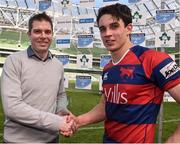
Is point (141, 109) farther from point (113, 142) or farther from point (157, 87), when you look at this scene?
point (113, 142)

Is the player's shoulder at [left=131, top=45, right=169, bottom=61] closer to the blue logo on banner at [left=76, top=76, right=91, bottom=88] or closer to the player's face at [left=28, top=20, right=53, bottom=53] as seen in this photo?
the player's face at [left=28, top=20, right=53, bottom=53]

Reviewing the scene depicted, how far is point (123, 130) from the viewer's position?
6.49ft

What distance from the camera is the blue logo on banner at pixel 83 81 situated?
7891mm

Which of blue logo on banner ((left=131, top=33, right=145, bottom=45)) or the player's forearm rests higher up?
blue logo on banner ((left=131, top=33, right=145, bottom=45))

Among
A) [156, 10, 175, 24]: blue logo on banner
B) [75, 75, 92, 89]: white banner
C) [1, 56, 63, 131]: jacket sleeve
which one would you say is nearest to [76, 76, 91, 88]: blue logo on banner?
[75, 75, 92, 89]: white banner

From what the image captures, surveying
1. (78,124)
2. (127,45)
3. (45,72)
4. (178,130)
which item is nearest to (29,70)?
(45,72)

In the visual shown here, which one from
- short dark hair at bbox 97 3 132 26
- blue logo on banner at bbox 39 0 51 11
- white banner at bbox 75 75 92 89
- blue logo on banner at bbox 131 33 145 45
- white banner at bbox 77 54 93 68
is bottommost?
white banner at bbox 75 75 92 89

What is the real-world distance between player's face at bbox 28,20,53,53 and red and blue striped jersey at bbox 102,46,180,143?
0.62 metres

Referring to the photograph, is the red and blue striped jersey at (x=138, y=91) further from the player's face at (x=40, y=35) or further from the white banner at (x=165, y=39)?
the white banner at (x=165, y=39)

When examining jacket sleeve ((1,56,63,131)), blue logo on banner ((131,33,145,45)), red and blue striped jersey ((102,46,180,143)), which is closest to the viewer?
red and blue striped jersey ((102,46,180,143))

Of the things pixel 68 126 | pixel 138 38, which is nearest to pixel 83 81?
pixel 138 38

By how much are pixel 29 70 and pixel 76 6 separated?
20.4ft

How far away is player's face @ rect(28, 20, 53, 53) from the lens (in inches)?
94.0

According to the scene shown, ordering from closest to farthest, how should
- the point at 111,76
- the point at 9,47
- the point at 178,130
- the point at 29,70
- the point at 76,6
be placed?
1. the point at 178,130
2. the point at 111,76
3. the point at 29,70
4. the point at 76,6
5. the point at 9,47
